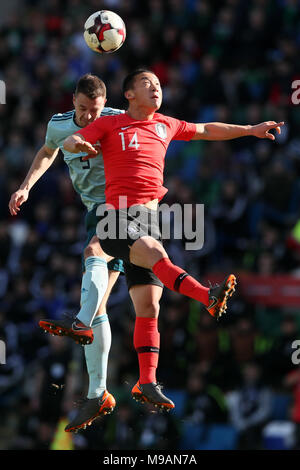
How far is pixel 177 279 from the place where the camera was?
7.09 metres

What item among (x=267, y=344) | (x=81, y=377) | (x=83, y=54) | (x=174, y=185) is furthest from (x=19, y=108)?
(x=267, y=344)

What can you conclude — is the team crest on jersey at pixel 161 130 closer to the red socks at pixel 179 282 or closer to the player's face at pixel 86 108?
the player's face at pixel 86 108

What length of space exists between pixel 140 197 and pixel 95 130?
2.14ft

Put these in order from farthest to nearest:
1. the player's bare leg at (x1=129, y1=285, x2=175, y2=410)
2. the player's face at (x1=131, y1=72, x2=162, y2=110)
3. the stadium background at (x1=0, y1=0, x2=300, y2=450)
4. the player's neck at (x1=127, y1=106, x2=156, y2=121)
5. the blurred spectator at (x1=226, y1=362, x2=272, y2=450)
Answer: the stadium background at (x1=0, y1=0, x2=300, y2=450) < the blurred spectator at (x1=226, y1=362, x2=272, y2=450) < the player's neck at (x1=127, y1=106, x2=156, y2=121) < the player's face at (x1=131, y1=72, x2=162, y2=110) < the player's bare leg at (x1=129, y1=285, x2=175, y2=410)

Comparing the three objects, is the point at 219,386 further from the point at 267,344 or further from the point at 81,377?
the point at 81,377

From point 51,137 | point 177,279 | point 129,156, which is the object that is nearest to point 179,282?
point 177,279

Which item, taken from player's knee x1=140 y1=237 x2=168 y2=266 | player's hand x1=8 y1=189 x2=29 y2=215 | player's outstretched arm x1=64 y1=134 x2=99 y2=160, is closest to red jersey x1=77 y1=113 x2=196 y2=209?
player's outstretched arm x1=64 y1=134 x2=99 y2=160

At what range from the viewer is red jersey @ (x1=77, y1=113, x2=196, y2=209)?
7488mm

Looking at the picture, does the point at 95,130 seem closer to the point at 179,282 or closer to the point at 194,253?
the point at 179,282

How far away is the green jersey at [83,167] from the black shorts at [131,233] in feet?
1.63

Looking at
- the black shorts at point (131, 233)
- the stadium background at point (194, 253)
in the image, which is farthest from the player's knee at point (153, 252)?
the stadium background at point (194, 253)

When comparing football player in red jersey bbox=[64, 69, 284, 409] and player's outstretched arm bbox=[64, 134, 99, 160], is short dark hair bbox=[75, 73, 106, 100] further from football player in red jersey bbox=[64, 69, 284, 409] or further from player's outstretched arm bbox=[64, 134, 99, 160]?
player's outstretched arm bbox=[64, 134, 99, 160]

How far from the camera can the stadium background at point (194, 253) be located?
11.4m

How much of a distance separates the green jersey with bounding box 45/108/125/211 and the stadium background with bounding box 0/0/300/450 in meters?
4.03
